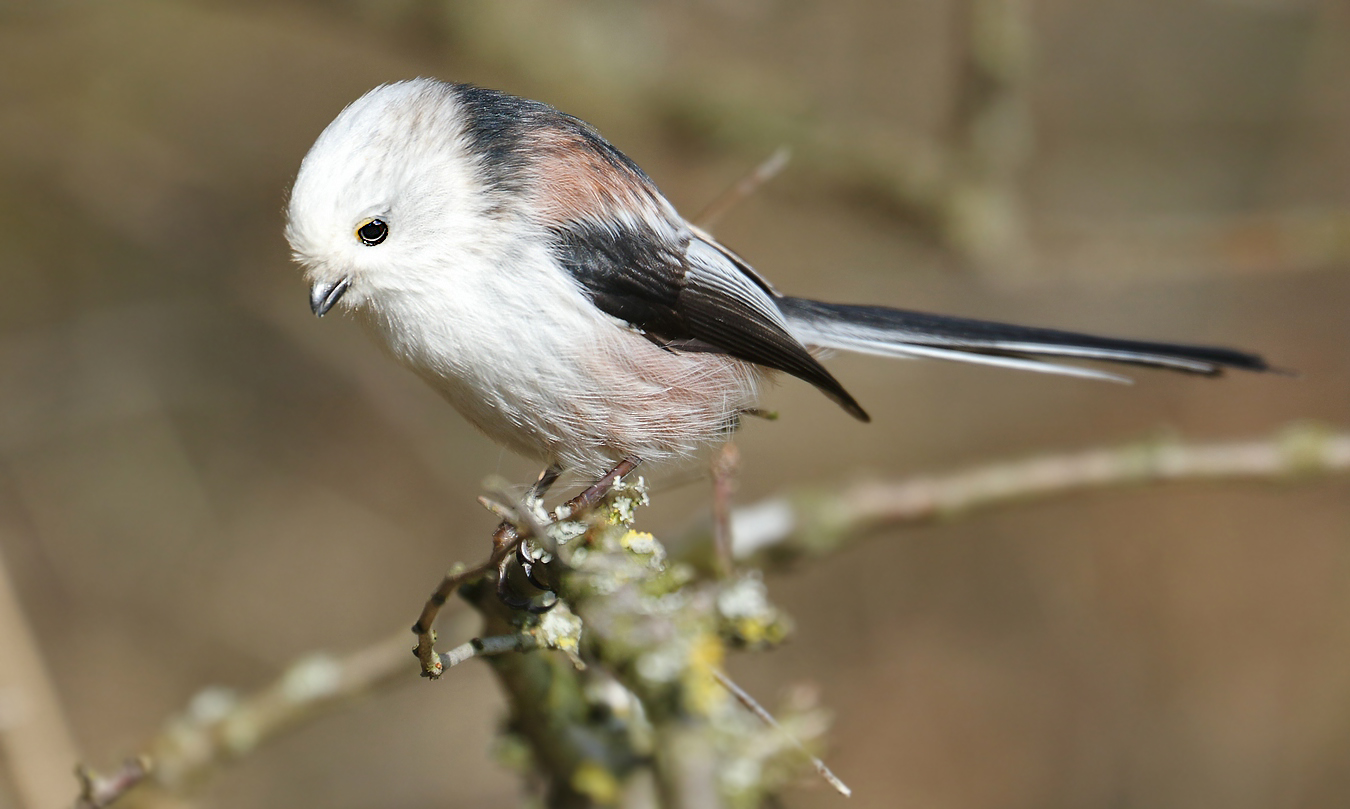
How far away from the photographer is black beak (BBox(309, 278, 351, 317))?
1631mm

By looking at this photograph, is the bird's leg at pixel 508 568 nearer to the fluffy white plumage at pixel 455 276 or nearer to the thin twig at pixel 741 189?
the fluffy white plumage at pixel 455 276

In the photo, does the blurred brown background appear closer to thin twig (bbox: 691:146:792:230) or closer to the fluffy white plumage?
thin twig (bbox: 691:146:792:230)

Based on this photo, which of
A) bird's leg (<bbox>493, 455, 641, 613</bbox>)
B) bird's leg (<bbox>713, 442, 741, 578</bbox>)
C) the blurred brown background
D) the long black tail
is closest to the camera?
bird's leg (<bbox>493, 455, 641, 613</bbox>)

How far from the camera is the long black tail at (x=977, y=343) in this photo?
2070mm

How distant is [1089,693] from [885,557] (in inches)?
40.6

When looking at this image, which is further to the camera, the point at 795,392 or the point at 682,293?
the point at 795,392

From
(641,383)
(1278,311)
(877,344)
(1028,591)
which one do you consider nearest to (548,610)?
(641,383)

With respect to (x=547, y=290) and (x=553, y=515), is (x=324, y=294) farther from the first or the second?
(x=553, y=515)

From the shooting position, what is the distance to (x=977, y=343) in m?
2.16

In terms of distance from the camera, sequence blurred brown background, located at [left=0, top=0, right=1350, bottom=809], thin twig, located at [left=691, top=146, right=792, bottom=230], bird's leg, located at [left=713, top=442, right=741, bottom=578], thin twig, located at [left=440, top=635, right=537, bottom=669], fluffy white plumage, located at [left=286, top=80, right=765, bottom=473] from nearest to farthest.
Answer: thin twig, located at [left=440, top=635, right=537, bottom=669]
fluffy white plumage, located at [left=286, top=80, right=765, bottom=473]
bird's leg, located at [left=713, top=442, right=741, bottom=578]
thin twig, located at [left=691, top=146, right=792, bottom=230]
blurred brown background, located at [left=0, top=0, right=1350, bottom=809]

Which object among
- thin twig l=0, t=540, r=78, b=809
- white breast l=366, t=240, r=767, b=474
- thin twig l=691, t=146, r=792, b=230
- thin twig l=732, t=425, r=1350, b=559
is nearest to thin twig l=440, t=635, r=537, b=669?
white breast l=366, t=240, r=767, b=474

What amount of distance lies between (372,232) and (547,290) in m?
0.30

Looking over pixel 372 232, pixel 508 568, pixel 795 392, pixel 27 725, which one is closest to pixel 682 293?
pixel 372 232

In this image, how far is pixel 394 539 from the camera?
4.75 m
